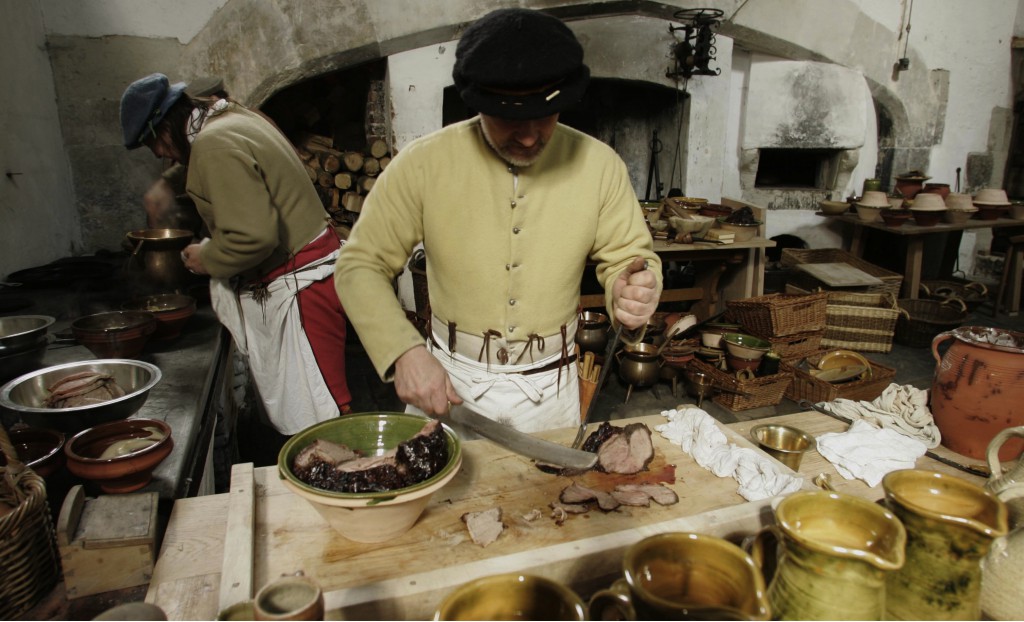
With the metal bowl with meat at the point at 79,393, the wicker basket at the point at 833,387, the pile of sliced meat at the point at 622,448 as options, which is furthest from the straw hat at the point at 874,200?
the metal bowl with meat at the point at 79,393

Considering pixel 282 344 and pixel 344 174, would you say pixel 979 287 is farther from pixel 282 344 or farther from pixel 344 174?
pixel 282 344

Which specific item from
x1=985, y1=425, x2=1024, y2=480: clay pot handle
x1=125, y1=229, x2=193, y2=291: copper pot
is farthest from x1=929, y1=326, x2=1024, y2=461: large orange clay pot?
x1=125, y1=229, x2=193, y2=291: copper pot

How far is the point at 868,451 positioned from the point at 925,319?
17.4ft

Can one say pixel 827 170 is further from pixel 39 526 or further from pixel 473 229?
pixel 39 526

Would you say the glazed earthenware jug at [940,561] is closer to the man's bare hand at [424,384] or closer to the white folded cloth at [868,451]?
the white folded cloth at [868,451]

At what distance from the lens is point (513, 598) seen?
0.89 metres

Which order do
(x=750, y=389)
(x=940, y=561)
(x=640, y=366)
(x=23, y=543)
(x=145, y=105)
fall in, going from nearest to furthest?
(x=940, y=561)
(x=23, y=543)
(x=145, y=105)
(x=750, y=389)
(x=640, y=366)

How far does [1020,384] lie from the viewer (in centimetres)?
211

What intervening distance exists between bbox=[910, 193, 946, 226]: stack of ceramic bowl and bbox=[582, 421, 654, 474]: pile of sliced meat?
6.41 meters

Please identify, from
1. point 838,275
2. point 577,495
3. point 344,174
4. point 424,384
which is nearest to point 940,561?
point 577,495

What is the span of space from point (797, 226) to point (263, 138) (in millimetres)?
6793

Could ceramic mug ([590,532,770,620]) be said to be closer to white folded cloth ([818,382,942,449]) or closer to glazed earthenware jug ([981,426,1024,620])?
glazed earthenware jug ([981,426,1024,620])

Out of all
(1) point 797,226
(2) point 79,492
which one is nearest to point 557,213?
(2) point 79,492

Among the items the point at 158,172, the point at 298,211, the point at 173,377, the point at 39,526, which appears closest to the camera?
the point at 39,526
